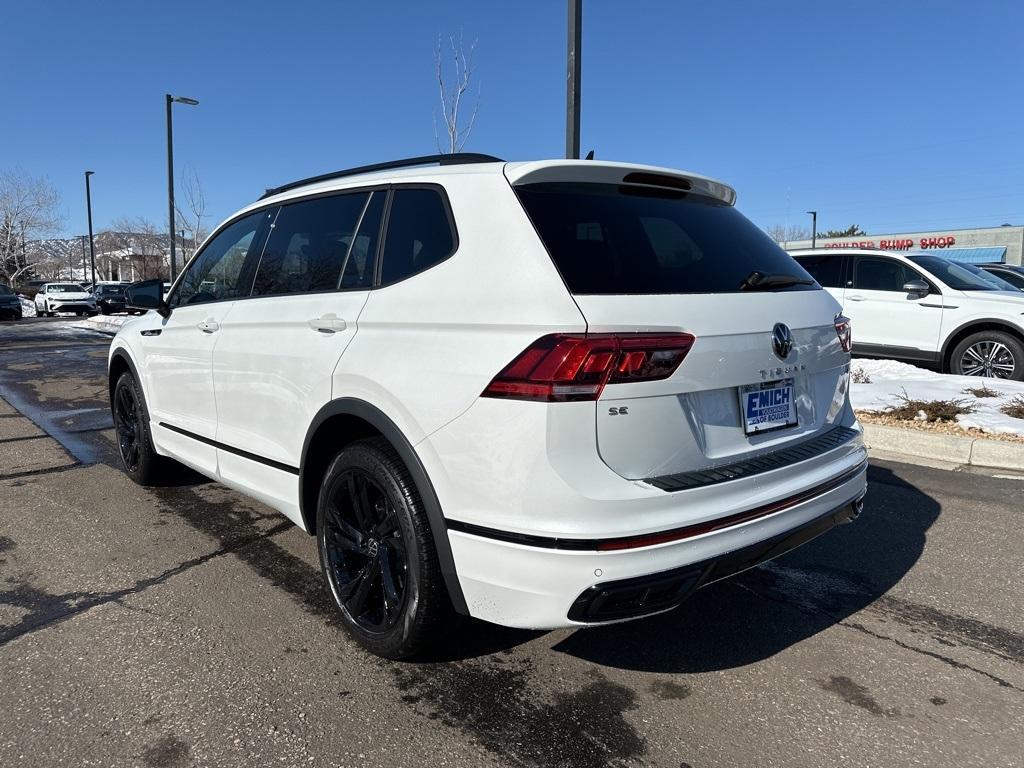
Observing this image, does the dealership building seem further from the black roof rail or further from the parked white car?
the black roof rail

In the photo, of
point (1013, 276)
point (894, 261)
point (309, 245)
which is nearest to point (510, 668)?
point (309, 245)

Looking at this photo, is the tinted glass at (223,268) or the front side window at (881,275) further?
the front side window at (881,275)

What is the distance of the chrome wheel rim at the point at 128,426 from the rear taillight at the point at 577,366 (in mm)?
3640

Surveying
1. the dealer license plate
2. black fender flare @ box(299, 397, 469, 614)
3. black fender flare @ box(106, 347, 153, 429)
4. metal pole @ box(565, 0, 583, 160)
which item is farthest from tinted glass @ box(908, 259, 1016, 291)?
black fender flare @ box(106, 347, 153, 429)

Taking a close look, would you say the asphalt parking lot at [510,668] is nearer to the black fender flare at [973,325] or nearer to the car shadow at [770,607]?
the car shadow at [770,607]

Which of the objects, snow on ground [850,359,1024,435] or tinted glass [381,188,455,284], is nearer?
tinted glass [381,188,455,284]

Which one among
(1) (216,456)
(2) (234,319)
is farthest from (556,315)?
(1) (216,456)

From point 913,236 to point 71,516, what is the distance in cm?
6457

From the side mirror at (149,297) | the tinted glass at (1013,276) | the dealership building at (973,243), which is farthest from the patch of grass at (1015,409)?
the dealership building at (973,243)

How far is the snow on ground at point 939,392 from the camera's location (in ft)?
19.9

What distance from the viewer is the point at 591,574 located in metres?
2.15

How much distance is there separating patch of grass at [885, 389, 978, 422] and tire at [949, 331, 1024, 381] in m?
2.28

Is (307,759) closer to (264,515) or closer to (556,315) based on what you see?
(556,315)

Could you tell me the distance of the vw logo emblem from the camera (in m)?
2.57
